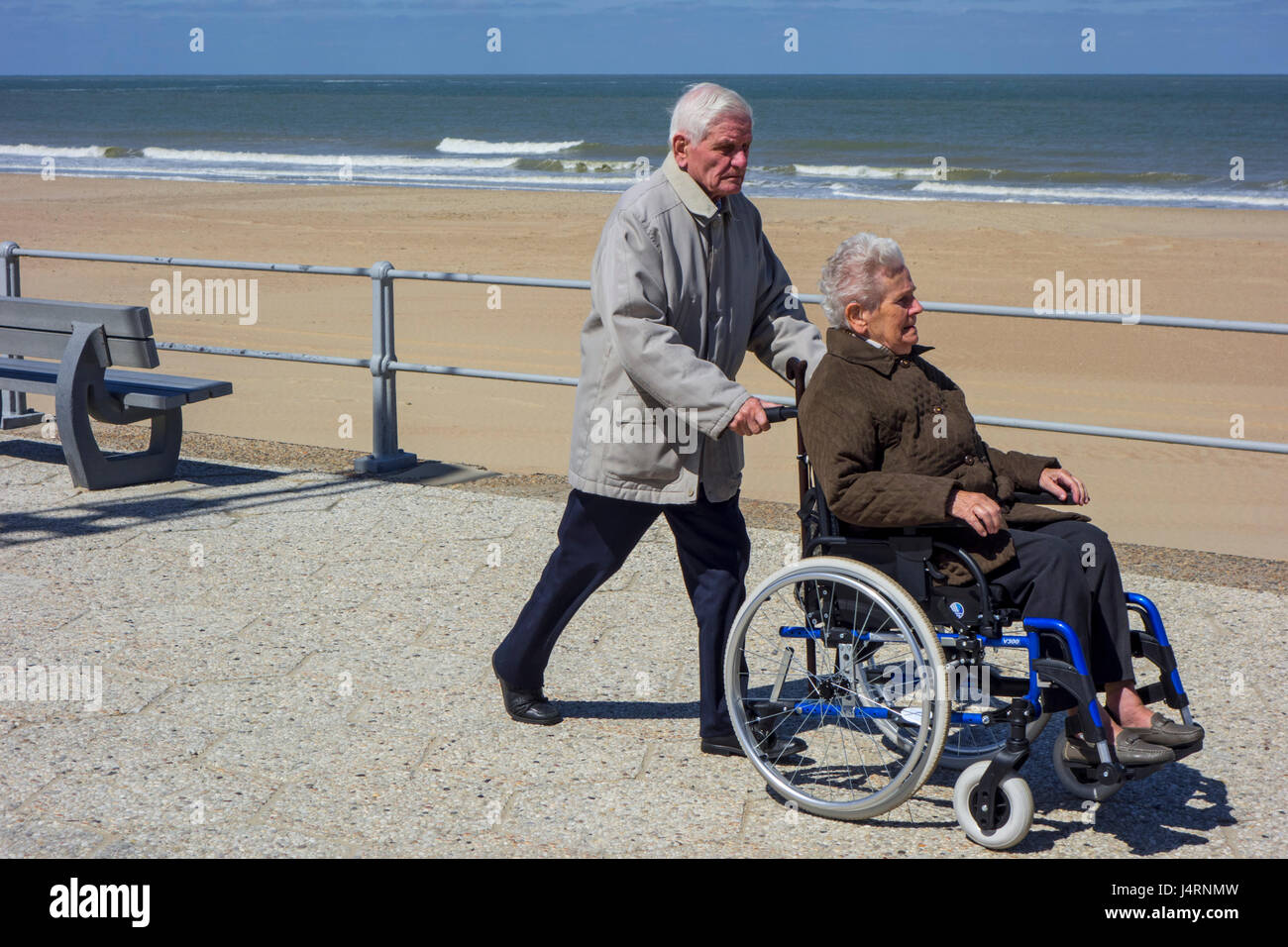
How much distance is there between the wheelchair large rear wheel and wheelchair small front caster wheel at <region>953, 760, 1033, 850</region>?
0.17 m

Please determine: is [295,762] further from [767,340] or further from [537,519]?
[537,519]

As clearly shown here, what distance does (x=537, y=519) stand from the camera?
5930 millimetres

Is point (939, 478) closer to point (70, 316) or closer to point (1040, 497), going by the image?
point (1040, 497)

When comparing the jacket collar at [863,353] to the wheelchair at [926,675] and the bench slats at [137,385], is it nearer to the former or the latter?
the wheelchair at [926,675]

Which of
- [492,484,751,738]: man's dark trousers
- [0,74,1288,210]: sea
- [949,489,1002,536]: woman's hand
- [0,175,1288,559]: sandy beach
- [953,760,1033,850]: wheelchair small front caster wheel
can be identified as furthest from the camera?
[0,74,1288,210]: sea

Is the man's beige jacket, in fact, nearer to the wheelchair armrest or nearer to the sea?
the wheelchair armrest

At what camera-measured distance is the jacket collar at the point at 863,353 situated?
3.25 m

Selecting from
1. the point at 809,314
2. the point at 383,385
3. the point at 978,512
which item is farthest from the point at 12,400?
the point at 809,314

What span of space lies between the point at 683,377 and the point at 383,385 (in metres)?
3.74

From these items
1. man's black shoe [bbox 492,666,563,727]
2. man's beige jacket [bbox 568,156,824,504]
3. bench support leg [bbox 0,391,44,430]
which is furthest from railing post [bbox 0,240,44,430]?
man's beige jacket [bbox 568,156,824,504]

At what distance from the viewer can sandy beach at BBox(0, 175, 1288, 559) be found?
782cm

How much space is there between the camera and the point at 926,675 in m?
2.96

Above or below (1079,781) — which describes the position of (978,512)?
above
